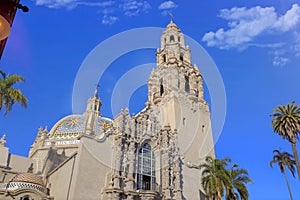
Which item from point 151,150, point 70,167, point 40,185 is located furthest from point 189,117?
point 40,185

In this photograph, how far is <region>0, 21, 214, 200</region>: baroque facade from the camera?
69.1 feet

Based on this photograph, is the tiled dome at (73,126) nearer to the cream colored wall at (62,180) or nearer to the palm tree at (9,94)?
the cream colored wall at (62,180)

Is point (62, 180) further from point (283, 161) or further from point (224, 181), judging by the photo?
point (283, 161)

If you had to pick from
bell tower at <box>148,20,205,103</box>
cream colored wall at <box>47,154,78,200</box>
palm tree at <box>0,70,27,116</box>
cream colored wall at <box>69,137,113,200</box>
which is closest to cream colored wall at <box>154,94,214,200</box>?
bell tower at <box>148,20,205,103</box>

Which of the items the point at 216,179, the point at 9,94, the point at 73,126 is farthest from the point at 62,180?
the point at 73,126

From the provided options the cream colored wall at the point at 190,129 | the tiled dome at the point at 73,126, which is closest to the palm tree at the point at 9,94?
the cream colored wall at the point at 190,129

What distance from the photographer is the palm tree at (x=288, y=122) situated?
23.3 m

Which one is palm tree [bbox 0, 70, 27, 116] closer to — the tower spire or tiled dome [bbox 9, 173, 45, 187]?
tiled dome [bbox 9, 173, 45, 187]

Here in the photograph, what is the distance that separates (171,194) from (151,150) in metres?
5.23

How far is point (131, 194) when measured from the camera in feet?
69.6

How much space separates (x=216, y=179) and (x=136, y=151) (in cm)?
847

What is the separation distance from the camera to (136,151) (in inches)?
999

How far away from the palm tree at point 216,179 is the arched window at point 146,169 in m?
5.53

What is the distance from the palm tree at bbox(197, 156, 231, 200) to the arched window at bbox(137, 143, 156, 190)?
5.53m
